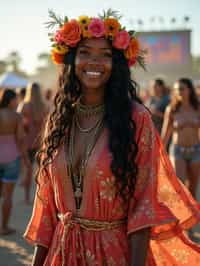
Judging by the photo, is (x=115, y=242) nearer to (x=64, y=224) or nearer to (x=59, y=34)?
(x=64, y=224)

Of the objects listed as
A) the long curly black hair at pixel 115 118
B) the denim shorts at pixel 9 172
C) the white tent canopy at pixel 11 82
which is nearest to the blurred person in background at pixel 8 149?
the denim shorts at pixel 9 172

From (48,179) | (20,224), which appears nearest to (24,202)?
(20,224)

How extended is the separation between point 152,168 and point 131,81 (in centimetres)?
48

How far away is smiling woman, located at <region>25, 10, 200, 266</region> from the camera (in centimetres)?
225

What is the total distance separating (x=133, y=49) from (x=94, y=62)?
0.25 m

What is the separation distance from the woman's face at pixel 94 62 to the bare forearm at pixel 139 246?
724 millimetres

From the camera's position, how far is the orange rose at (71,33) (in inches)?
96.7

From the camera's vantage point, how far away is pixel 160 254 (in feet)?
8.38

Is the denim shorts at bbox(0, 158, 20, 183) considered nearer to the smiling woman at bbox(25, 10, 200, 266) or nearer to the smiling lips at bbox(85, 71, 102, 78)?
the smiling woman at bbox(25, 10, 200, 266)

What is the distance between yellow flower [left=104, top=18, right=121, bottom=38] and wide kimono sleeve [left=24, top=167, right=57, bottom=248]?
0.75 metres

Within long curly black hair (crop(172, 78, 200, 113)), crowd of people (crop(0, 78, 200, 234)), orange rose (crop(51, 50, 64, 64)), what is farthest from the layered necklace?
long curly black hair (crop(172, 78, 200, 113))

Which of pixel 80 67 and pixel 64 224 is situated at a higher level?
pixel 80 67

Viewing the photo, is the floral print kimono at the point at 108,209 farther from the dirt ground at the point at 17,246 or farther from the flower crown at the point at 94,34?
the dirt ground at the point at 17,246

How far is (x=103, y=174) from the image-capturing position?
222cm
